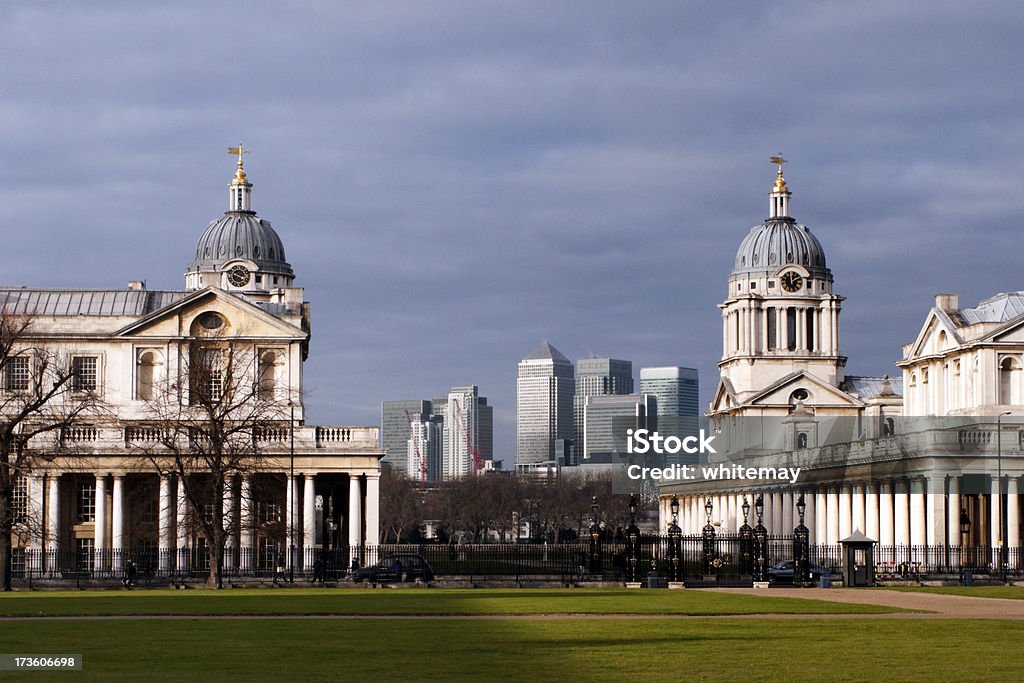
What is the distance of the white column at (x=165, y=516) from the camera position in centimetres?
8781

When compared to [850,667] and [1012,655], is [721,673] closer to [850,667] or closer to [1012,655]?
[850,667]

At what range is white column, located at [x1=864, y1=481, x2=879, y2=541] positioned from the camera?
10712 cm

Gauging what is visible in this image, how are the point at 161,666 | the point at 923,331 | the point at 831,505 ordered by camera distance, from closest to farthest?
the point at 161,666 < the point at 831,505 < the point at 923,331

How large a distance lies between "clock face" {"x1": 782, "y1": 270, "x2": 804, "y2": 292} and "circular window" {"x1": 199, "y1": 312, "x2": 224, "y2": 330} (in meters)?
83.0

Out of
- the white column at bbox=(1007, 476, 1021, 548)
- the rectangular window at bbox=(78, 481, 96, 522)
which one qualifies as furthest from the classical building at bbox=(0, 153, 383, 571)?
the white column at bbox=(1007, 476, 1021, 548)

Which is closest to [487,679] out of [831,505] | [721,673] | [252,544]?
[721,673]

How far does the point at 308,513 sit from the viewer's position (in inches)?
3679

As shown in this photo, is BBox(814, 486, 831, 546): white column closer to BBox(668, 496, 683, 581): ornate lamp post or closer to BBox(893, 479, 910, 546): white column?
BBox(893, 479, 910, 546): white column

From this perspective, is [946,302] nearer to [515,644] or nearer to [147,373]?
[147,373]

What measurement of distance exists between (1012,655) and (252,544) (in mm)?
65382

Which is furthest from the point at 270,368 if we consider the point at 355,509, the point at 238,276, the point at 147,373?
the point at 238,276

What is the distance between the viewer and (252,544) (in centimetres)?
9281

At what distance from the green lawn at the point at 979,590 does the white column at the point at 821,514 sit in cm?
4891

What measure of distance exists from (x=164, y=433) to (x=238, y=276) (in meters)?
47.4
